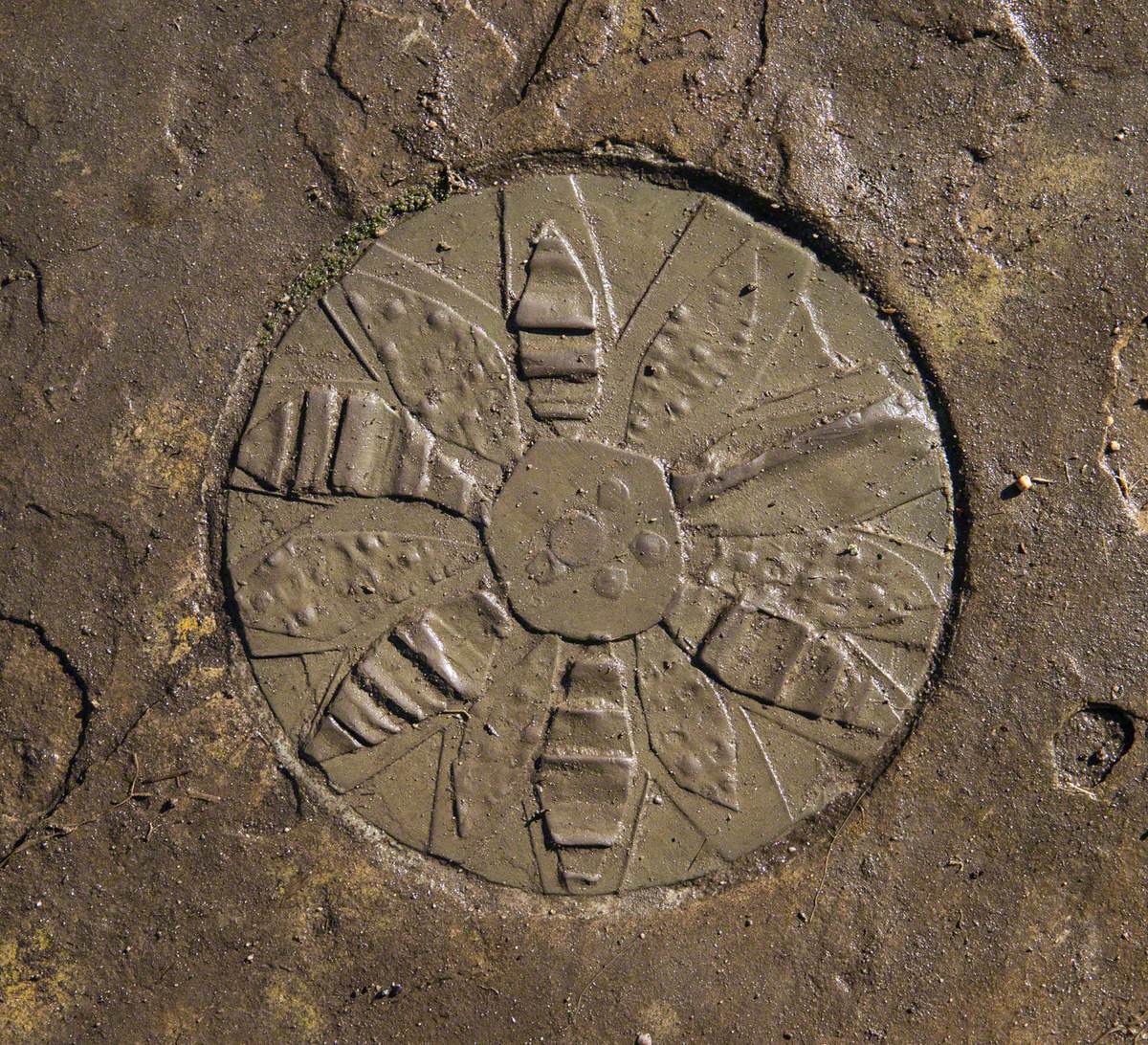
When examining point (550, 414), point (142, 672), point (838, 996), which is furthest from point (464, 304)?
point (838, 996)

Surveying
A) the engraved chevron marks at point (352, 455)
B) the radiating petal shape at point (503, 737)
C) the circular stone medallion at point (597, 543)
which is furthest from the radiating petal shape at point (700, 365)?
the radiating petal shape at point (503, 737)

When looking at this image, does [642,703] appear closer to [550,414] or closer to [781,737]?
[781,737]

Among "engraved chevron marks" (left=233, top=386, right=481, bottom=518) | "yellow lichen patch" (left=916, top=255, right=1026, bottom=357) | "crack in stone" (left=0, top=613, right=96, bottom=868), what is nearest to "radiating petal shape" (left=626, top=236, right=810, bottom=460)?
"yellow lichen patch" (left=916, top=255, right=1026, bottom=357)

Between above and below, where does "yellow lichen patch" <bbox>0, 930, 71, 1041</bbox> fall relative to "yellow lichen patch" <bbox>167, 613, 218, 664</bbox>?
below

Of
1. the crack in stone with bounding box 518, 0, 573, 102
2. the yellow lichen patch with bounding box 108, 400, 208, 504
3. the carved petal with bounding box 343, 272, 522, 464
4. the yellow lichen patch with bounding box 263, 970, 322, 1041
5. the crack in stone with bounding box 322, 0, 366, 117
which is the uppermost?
the crack in stone with bounding box 518, 0, 573, 102

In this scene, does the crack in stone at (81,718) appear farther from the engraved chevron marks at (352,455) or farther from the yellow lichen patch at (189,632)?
the engraved chevron marks at (352,455)

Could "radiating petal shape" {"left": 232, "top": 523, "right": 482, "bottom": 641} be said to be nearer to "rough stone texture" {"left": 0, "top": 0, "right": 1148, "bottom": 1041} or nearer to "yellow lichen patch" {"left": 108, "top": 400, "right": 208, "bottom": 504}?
"rough stone texture" {"left": 0, "top": 0, "right": 1148, "bottom": 1041}
